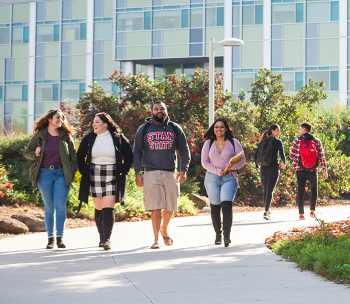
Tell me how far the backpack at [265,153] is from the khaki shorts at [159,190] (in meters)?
3.59

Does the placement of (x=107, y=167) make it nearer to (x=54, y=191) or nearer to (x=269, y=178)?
(x=54, y=191)

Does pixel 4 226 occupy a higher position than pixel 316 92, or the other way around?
pixel 316 92

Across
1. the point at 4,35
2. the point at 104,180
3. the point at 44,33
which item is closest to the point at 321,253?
the point at 104,180

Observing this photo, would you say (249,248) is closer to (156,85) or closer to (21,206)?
(21,206)

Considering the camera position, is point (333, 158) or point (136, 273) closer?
point (136, 273)

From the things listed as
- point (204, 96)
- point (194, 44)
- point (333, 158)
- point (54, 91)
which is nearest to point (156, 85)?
point (204, 96)

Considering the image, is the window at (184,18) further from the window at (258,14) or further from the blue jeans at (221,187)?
the blue jeans at (221,187)

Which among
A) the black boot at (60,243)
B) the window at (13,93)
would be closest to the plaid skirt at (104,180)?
the black boot at (60,243)

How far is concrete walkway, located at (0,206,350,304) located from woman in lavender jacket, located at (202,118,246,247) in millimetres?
383

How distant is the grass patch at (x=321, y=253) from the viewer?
4.98 m

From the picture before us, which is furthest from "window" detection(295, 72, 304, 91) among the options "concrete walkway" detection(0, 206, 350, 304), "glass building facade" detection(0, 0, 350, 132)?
"concrete walkway" detection(0, 206, 350, 304)

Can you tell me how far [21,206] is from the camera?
35.8 feet

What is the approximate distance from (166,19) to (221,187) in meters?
26.8

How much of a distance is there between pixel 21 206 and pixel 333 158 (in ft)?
29.8
